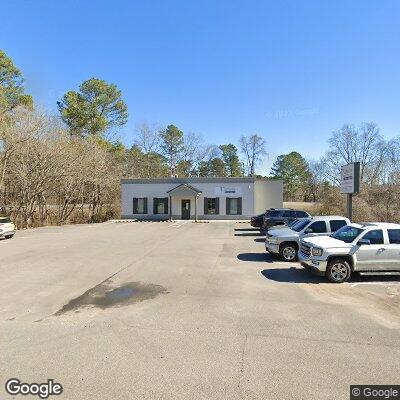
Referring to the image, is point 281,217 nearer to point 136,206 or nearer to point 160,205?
point 160,205

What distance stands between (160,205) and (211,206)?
5.84m

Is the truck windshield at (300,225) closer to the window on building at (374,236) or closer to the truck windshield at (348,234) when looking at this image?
the truck windshield at (348,234)

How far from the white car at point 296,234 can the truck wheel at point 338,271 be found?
313 cm

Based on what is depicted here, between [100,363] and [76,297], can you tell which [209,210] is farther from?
[100,363]

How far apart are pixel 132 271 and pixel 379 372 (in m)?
7.80

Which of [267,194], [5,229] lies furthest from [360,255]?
[267,194]

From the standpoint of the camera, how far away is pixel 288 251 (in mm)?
12609

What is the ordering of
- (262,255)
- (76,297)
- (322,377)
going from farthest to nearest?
(262,255) → (76,297) → (322,377)

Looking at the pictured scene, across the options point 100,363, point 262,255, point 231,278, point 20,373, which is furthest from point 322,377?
point 262,255

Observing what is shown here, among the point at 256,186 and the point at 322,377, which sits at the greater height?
the point at 256,186

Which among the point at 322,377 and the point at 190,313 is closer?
the point at 322,377

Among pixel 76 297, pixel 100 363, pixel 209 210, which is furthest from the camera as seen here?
pixel 209 210

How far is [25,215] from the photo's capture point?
31906 mm

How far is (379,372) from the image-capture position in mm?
4375
